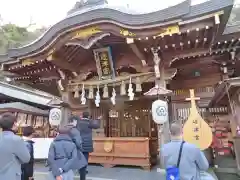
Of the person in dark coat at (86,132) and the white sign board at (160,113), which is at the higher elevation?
the white sign board at (160,113)

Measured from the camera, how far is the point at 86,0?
940 centimetres

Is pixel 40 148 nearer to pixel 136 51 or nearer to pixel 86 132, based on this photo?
pixel 86 132

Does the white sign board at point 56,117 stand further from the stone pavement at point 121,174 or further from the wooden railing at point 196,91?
the wooden railing at point 196,91

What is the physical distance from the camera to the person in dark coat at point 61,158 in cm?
346

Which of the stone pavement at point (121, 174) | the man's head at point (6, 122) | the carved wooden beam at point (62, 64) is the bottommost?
the stone pavement at point (121, 174)

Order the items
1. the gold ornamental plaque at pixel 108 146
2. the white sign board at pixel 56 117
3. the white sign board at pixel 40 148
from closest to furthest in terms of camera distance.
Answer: the gold ornamental plaque at pixel 108 146
the white sign board at pixel 56 117
the white sign board at pixel 40 148

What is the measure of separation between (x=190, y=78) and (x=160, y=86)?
5.68 ft

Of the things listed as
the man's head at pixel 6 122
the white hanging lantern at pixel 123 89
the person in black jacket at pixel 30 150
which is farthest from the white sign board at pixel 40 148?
the man's head at pixel 6 122

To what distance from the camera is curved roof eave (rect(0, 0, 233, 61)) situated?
16.7 feet

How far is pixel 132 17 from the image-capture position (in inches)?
234

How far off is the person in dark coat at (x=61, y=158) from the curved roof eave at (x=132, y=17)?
376cm

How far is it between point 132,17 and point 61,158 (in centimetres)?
431

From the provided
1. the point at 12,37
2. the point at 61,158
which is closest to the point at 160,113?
the point at 61,158

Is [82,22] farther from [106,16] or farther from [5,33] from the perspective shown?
[5,33]
